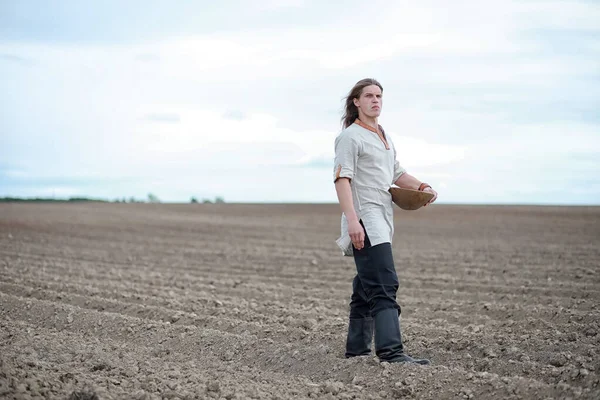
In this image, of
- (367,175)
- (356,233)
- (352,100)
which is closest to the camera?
(356,233)

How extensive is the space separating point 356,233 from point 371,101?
972 millimetres

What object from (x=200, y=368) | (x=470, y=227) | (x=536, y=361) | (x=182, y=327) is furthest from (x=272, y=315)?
(x=470, y=227)

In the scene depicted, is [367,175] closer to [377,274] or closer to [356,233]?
Answer: [356,233]

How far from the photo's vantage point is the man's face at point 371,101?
4.59m

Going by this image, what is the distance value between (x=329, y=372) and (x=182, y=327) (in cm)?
191

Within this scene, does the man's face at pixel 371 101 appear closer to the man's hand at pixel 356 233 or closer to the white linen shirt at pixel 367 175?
the white linen shirt at pixel 367 175

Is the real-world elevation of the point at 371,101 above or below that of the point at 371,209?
above

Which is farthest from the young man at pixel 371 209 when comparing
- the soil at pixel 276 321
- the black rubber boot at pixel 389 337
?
the soil at pixel 276 321

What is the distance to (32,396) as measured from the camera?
12.2 ft

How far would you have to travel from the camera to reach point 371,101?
15.1 ft

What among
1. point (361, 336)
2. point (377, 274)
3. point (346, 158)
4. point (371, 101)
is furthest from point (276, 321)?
point (371, 101)

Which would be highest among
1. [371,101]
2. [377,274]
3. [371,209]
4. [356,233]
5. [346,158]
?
[371,101]

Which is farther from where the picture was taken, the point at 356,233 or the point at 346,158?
the point at 346,158

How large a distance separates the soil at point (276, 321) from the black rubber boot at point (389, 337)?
110 mm
